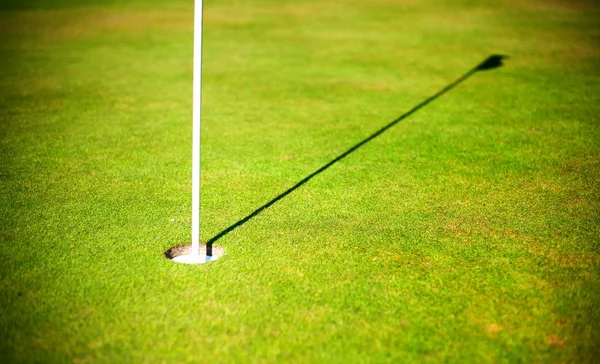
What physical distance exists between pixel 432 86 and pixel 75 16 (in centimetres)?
1543

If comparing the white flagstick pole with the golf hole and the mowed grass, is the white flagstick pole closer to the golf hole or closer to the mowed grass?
the golf hole

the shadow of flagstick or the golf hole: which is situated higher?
the shadow of flagstick

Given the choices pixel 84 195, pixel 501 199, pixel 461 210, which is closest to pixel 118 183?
pixel 84 195

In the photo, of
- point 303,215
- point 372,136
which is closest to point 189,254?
point 303,215

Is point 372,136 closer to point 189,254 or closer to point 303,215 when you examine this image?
point 303,215

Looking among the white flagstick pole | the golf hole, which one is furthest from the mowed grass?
the white flagstick pole

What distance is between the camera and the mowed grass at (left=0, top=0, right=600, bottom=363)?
3455 millimetres

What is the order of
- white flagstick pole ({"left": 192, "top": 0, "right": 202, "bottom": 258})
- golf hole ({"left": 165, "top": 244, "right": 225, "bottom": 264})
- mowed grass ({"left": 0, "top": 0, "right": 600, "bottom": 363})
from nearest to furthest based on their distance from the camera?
mowed grass ({"left": 0, "top": 0, "right": 600, "bottom": 363}) → white flagstick pole ({"left": 192, "top": 0, "right": 202, "bottom": 258}) → golf hole ({"left": 165, "top": 244, "right": 225, "bottom": 264})

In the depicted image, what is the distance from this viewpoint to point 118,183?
19.4ft

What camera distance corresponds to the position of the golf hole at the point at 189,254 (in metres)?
4.33

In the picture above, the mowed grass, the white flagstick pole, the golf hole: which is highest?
the white flagstick pole

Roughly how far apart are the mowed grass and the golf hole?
0.09 metres

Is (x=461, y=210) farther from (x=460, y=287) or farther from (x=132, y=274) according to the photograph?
(x=132, y=274)

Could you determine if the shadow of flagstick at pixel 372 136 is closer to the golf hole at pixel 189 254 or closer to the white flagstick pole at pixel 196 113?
the golf hole at pixel 189 254
